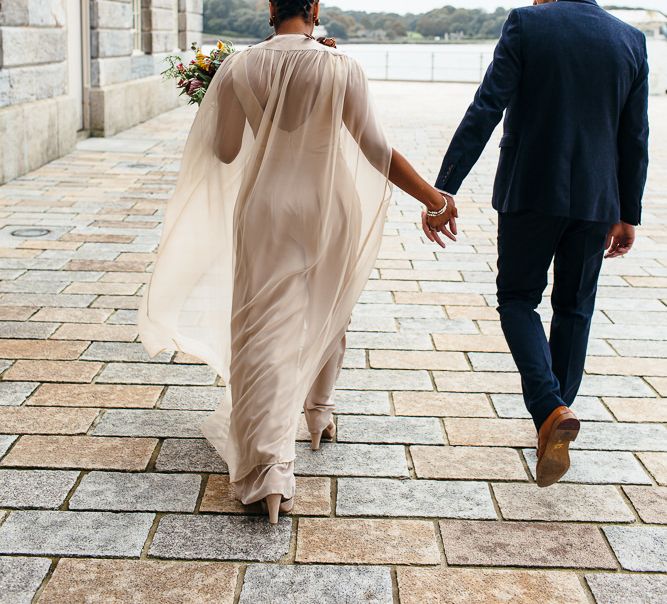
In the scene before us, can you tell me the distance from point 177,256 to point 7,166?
23.4 ft

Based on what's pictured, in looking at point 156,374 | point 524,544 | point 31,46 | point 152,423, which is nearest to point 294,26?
point 152,423

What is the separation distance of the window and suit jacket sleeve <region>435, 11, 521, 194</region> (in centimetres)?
1460

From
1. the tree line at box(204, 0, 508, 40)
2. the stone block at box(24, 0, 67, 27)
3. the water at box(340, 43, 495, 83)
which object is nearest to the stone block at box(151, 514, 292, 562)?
the stone block at box(24, 0, 67, 27)

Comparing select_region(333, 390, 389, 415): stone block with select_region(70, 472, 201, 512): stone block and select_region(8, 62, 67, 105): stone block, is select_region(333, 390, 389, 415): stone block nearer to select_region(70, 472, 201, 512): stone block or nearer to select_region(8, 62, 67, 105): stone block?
select_region(70, 472, 201, 512): stone block

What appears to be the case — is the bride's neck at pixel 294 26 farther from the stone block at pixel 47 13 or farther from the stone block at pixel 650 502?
the stone block at pixel 47 13

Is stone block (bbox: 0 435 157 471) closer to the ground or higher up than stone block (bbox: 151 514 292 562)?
higher up

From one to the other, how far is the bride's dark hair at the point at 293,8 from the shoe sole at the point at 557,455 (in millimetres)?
1669

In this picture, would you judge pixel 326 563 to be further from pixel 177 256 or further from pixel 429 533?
pixel 177 256

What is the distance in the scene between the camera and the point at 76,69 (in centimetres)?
1364

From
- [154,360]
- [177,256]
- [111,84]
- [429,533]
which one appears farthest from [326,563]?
[111,84]

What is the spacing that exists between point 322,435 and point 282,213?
3.46 feet

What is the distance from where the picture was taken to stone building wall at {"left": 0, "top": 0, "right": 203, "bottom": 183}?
1025 cm

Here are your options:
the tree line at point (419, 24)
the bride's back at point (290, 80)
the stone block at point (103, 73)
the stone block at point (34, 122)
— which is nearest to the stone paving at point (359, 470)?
the bride's back at point (290, 80)

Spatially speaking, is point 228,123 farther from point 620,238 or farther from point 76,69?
point 76,69
